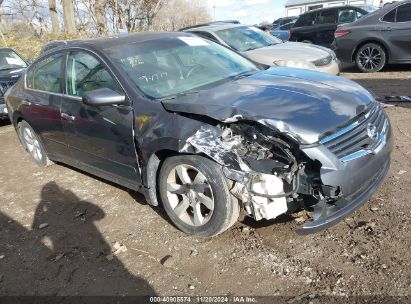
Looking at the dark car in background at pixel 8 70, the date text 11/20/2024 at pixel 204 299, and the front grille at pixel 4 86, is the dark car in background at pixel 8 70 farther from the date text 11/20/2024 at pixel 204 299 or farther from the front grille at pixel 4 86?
the date text 11/20/2024 at pixel 204 299

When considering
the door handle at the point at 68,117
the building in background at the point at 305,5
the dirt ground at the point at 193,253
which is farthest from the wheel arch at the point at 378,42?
the building in background at the point at 305,5

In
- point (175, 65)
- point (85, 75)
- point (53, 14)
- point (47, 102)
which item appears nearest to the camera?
point (175, 65)

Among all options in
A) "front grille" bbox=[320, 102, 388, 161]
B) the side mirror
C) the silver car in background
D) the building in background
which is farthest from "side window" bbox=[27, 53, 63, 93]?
the building in background

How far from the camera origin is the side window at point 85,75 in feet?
13.0

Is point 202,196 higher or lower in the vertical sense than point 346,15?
lower

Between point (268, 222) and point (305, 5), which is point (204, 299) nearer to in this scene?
point (268, 222)

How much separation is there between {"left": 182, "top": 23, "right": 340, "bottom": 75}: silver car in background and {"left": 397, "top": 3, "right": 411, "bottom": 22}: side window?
6.92 ft

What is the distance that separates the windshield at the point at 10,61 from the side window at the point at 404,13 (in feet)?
28.8

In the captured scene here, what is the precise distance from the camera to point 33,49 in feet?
61.2

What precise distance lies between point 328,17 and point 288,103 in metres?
11.2

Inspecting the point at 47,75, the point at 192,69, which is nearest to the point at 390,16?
the point at 192,69

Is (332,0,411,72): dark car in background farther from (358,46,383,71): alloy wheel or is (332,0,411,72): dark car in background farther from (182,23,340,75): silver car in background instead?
(182,23,340,75): silver car in background

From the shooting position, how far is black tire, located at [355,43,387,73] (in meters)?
9.56

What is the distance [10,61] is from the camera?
991 cm
